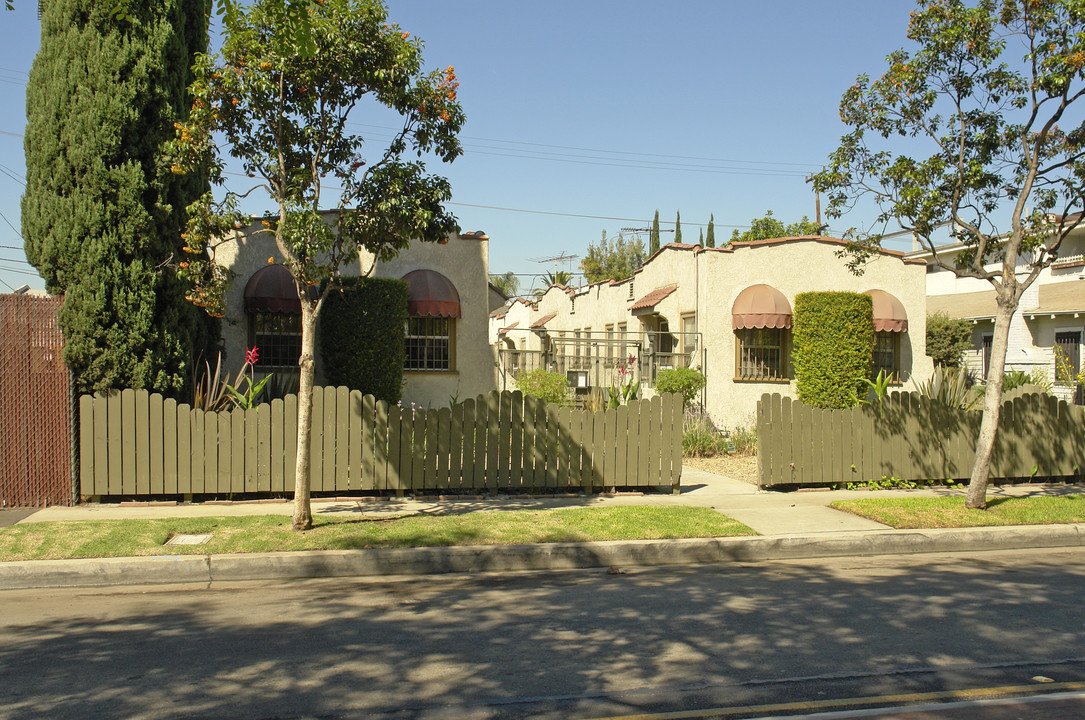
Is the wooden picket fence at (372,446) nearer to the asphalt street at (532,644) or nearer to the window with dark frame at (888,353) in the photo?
the asphalt street at (532,644)

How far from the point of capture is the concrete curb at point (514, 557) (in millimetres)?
7371

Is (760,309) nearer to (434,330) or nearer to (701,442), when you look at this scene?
(701,442)

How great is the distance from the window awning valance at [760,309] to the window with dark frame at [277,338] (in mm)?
9612

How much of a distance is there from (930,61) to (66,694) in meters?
→ 11.3

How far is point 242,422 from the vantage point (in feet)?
33.7

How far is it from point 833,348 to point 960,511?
7.94 m

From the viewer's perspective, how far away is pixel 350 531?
853cm

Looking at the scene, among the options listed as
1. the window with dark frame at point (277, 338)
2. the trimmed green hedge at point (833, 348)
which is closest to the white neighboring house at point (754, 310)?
the trimmed green hedge at point (833, 348)

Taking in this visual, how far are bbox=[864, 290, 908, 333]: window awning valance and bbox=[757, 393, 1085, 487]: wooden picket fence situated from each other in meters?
5.88

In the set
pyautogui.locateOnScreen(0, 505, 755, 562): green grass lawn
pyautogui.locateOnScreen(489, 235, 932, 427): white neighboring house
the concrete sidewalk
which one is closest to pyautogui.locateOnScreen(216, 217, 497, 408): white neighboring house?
pyautogui.locateOnScreen(489, 235, 932, 427): white neighboring house

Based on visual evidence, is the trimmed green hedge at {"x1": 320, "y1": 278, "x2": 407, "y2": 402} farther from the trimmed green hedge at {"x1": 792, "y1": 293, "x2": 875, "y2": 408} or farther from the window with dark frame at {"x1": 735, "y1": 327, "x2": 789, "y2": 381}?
the trimmed green hedge at {"x1": 792, "y1": 293, "x2": 875, "y2": 408}

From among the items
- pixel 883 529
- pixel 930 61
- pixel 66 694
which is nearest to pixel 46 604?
pixel 66 694

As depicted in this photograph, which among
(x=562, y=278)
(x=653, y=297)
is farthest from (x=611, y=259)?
(x=653, y=297)

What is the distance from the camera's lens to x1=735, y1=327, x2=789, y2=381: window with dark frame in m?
18.7
